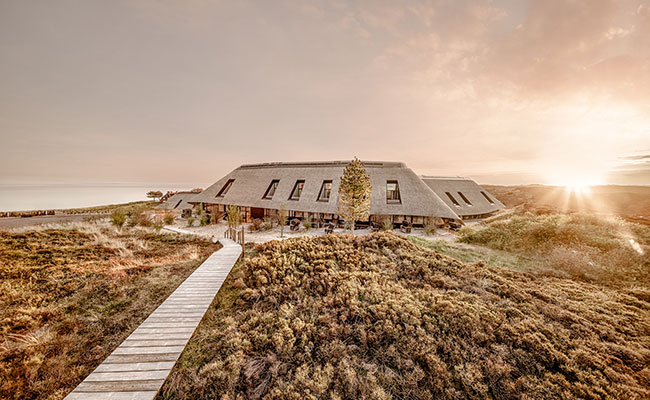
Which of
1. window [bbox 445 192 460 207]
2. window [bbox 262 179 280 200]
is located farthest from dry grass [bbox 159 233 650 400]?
window [bbox 445 192 460 207]

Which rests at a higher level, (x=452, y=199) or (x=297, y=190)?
(x=297, y=190)

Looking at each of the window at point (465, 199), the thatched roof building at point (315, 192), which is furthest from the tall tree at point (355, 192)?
the window at point (465, 199)

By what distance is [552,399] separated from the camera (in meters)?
4.20

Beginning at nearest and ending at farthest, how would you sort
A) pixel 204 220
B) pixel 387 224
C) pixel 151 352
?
pixel 151 352
pixel 387 224
pixel 204 220

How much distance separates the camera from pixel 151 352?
16.2 ft

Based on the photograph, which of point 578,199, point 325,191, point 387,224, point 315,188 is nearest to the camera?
point 387,224

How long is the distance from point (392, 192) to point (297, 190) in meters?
10.3

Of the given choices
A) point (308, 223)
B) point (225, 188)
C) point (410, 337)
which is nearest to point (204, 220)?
point (225, 188)

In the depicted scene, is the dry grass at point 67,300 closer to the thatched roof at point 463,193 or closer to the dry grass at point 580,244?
the dry grass at point 580,244

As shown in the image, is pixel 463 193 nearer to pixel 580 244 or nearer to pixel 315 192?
pixel 580 244

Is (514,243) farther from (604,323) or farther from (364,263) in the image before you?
(364,263)

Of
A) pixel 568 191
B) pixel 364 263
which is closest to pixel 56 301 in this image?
pixel 364 263

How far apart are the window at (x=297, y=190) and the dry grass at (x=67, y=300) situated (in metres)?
11.5

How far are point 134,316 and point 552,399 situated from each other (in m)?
10.9
